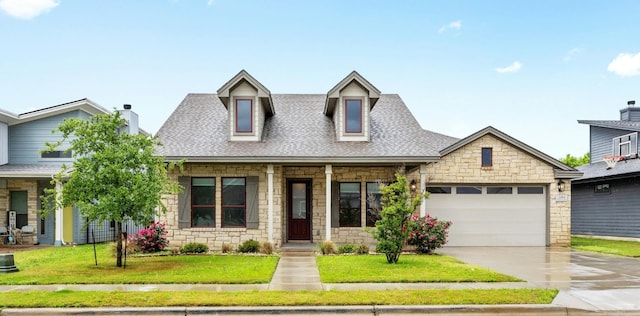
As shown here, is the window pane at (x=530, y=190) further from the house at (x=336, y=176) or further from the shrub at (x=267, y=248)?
the shrub at (x=267, y=248)

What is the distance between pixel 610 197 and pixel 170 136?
1952cm

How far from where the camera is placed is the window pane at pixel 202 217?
16875mm

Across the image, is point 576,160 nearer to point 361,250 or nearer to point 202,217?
point 361,250

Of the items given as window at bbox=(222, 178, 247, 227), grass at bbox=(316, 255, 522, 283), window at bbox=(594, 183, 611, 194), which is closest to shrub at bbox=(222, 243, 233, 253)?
window at bbox=(222, 178, 247, 227)

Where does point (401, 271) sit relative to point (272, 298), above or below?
below

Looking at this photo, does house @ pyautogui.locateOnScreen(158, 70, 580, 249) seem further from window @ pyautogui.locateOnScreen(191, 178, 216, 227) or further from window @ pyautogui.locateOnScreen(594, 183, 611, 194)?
window @ pyautogui.locateOnScreen(594, 183, 611, 194)

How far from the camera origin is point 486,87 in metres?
22.1

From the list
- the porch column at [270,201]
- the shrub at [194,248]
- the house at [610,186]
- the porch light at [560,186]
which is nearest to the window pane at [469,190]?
the porch light at [560,186]

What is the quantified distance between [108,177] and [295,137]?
7736 millimetres

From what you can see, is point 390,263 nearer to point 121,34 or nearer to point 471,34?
point 471,34

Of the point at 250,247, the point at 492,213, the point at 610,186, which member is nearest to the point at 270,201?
the point at 250,247

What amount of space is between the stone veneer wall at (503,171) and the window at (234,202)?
21.9 ft

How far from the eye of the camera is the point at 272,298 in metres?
8.19

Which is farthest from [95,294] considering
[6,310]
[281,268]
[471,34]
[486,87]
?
[486,87]
